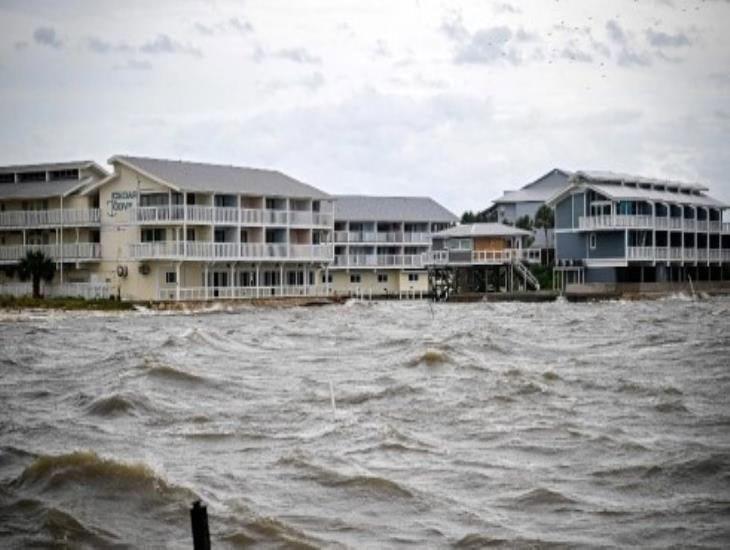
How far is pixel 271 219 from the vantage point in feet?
211

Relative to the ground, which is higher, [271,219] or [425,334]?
[271,219]

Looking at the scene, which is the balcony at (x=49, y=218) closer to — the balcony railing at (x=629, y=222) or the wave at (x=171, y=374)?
the balcony railing at (x=629, y=222)

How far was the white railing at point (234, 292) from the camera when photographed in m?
58.3

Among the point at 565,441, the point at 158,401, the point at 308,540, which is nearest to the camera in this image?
the point at 308,540

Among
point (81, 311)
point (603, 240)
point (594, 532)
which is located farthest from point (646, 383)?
point (603, 240)

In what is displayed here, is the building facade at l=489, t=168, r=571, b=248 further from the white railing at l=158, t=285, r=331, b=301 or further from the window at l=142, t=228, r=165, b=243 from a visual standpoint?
the window at l=142, t=228, r=165, b=243

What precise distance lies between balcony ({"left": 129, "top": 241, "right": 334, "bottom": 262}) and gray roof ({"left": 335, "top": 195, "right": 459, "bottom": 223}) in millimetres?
14849

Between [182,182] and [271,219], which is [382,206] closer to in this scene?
[271,219]

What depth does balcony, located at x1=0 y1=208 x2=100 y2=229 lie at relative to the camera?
61.3m

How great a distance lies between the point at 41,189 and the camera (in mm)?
63250

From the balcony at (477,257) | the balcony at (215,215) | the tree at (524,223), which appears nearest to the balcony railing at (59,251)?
the balcony at (215,215)

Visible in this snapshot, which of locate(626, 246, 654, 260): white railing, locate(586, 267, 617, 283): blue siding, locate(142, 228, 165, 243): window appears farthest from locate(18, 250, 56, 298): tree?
locate(626, 246, 654, 260): white railing

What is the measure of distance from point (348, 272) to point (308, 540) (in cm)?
6809

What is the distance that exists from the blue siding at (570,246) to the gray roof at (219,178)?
14678 mm
